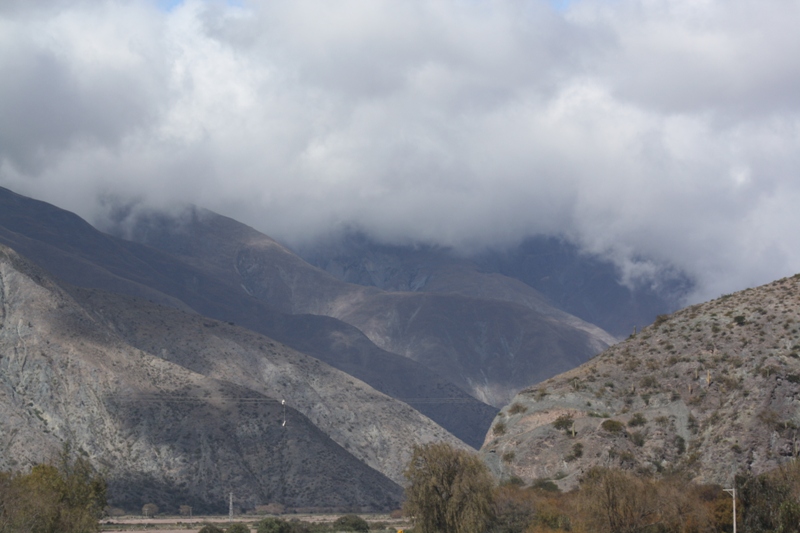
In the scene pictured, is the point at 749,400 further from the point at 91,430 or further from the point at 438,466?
the point at 91,430

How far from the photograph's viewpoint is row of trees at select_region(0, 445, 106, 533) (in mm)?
71750

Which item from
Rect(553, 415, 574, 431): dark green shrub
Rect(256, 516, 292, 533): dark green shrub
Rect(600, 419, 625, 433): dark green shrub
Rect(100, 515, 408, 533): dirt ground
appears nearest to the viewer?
Rect(600, 419, 625, 433): dark green shrub

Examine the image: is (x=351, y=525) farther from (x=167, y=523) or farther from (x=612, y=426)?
(x=612, y=426)

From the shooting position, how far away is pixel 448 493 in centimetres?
7819

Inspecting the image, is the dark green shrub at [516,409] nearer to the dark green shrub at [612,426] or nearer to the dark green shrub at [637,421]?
the dark green shrub at [612,426]

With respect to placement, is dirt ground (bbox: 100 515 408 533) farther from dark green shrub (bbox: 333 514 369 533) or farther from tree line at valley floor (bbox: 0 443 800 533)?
tree line at valley floor (bbox: 0 443 800 533)

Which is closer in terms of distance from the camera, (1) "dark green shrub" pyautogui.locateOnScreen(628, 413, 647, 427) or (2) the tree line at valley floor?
(2) the tree line at valley floor

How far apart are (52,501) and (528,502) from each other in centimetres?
3466

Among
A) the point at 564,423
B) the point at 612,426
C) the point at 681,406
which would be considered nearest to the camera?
the point at 612,426

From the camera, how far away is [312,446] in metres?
195

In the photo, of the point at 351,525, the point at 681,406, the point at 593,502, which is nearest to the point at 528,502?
the point at 593,502

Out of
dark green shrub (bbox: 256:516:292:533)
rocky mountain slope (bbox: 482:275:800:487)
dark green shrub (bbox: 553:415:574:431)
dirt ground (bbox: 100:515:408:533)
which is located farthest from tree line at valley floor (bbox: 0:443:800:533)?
dirt ground (bbox: 100:515:408:533)

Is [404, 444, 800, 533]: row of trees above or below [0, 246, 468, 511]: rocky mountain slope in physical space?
below

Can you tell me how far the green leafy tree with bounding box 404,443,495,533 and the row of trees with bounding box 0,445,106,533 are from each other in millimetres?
24729
